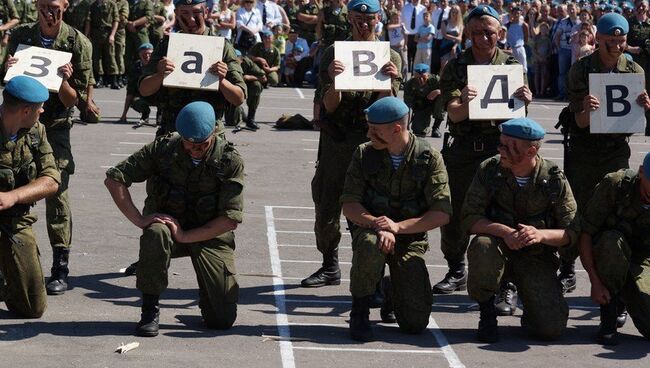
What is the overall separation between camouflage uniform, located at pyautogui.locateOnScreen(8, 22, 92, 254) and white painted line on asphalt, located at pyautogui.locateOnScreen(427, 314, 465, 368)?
3.05m

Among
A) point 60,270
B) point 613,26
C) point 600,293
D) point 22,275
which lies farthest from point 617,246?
point 60,270

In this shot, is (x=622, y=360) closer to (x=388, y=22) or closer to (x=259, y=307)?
(x=259, y=307)

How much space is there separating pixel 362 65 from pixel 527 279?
221 centimetres

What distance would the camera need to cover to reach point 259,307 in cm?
1002

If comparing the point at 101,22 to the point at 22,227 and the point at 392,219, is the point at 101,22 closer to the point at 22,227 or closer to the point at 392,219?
the point at 22,227

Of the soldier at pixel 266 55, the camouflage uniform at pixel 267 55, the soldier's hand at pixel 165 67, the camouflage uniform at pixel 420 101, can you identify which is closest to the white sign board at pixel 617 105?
the soldier's hand at pixel 165 67

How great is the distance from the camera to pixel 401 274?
934cm

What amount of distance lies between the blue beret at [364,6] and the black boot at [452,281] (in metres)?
2.21

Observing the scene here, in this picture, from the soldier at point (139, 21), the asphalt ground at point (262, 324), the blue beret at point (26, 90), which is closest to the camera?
the asphalt ground at point (262, 324)

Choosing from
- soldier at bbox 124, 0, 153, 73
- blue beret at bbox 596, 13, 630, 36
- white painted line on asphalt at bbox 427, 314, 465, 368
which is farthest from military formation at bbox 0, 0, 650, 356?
soldier at bbox 124, 0, 153, 73

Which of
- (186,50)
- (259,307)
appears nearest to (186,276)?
(259,307)

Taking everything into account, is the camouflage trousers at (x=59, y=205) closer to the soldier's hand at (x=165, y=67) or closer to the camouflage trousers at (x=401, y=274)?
the soldier's hand at (x=165, y=67)

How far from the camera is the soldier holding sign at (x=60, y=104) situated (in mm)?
10312

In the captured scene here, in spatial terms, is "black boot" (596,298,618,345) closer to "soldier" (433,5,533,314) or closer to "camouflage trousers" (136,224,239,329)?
"soldier" (433,5,533,314)
